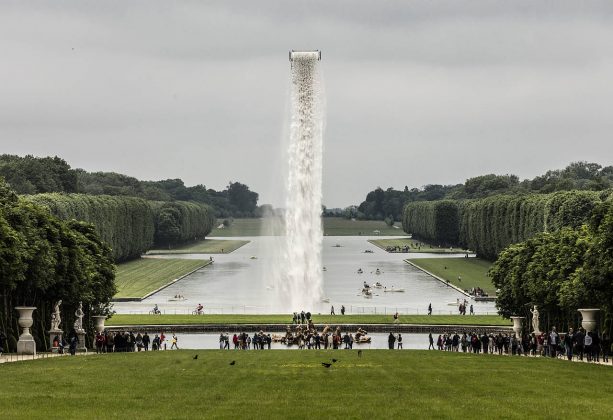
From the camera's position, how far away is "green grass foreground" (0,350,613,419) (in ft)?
82.3

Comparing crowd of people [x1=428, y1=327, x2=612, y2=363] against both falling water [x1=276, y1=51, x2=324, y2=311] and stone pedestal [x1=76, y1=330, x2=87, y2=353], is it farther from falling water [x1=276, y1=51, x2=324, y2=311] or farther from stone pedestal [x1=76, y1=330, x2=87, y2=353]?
falling water [x1=276, y1=51, x2=324, y2=311]

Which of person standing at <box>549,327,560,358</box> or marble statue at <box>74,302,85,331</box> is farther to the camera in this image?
marble statue at <box>74,302,85,331</box>

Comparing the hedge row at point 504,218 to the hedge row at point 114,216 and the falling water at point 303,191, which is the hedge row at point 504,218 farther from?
the hedge row at point 114,216

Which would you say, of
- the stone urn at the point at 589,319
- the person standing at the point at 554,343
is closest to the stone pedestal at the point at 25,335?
the person standing at the point at 554,343

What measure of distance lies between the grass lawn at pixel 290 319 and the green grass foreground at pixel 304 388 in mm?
30617

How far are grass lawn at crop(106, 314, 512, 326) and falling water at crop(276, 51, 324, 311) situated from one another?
1308 centimetres

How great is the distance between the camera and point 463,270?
12719 cm

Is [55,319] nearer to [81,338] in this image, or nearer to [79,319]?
[81,338]

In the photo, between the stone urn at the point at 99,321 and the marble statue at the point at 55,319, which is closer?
the marble statue at the point at 55,319

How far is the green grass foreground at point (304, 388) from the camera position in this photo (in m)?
25.1

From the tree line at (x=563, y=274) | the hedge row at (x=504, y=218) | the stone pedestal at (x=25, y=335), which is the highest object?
the hedge row at (x=504, y=218)

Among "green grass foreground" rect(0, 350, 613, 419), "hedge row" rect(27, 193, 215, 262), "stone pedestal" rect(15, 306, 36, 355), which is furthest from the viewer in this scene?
"hedge row" rect(27, 193, 215, 262)

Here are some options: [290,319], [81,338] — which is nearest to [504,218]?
[290,319]

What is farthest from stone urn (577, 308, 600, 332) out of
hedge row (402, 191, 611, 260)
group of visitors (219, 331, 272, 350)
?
hedge row (402, 191, 611, 260)
